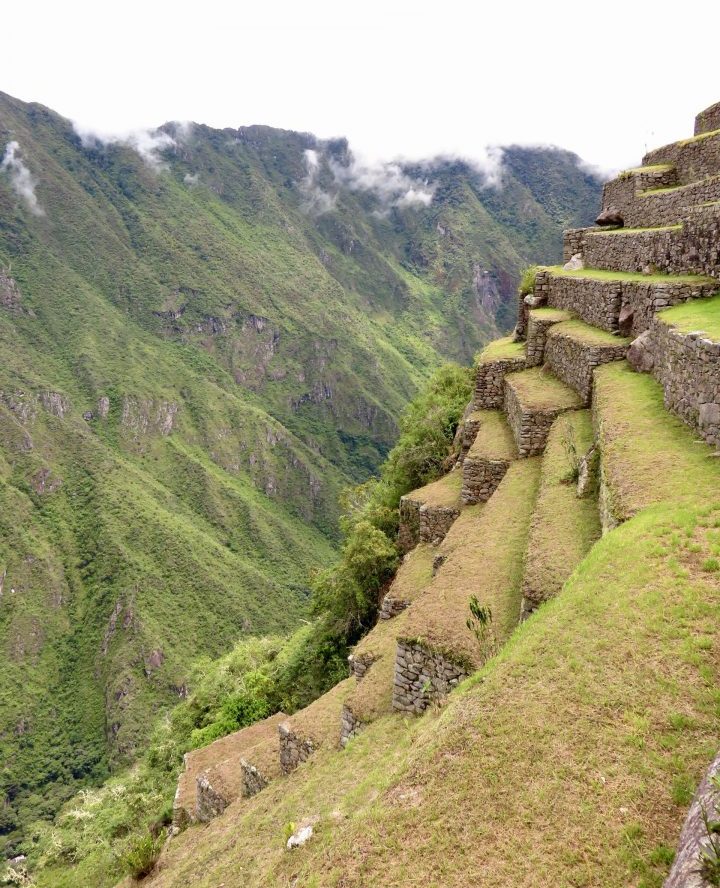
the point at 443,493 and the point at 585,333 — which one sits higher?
the point at 585,333

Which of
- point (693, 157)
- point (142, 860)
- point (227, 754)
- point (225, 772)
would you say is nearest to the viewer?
point (142, 860)

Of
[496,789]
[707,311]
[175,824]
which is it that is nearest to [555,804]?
[496,789]

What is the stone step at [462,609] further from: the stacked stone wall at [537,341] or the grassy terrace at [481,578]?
the stacked stone wall at [537,341]

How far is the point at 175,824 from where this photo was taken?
48.3 feet

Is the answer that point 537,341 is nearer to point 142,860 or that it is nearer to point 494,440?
point 494,440

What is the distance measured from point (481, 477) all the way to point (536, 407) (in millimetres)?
2188

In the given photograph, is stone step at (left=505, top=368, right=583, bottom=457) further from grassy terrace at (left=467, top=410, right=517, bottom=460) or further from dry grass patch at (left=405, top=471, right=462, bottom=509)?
dry grass patch at (left=405, top=471, right=462, bottom=509)

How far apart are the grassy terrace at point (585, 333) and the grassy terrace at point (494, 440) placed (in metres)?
2.95

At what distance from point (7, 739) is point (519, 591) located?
125733 mm

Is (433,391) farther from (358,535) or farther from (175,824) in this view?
(175,824)

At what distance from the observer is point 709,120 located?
20219mm

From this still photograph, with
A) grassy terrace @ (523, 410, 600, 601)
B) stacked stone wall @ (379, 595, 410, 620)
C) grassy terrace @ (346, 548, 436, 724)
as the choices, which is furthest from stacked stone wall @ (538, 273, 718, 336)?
stacked stone wall @ (379, 595, 410, 620)

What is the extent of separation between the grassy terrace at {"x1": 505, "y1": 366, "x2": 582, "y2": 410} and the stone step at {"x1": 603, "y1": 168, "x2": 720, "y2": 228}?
5434 millimetres

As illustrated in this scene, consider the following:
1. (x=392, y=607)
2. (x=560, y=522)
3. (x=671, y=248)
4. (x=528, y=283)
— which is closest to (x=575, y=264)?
(x=528, y=283)
